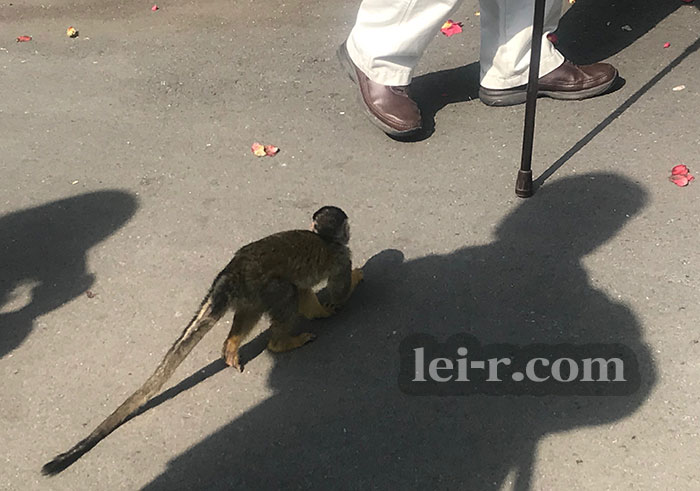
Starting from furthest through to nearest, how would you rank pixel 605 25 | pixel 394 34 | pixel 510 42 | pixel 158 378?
pixel 605 25, pixel 510 42, pixel 394 34, pixel 158 378

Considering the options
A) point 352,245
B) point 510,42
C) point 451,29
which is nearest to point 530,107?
point 510,42

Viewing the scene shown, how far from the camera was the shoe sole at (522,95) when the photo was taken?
5.01m

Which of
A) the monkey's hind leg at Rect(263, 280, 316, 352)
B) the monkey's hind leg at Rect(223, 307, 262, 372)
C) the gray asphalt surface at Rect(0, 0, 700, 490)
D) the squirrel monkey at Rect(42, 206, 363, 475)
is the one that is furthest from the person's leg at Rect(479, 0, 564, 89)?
the monkey's hind leg at Rect(223, 307, 262, 372)

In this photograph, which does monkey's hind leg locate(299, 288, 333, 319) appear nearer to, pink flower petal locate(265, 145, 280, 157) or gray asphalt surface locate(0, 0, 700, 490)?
gray asphalt surface locate(0, 0, 700, 490)

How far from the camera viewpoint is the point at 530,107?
13.4ft

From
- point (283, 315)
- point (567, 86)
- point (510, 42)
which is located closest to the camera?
point (283, 315)

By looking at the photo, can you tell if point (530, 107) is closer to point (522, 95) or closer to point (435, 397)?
point (522, 95)

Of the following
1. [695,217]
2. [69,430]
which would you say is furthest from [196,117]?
[695,217]

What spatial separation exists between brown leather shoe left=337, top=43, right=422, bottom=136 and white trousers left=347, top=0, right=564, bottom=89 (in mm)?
58

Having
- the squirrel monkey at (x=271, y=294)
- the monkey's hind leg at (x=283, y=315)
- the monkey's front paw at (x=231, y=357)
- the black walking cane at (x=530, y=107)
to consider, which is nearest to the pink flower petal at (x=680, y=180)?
the black walking cane at (x=530, y=107)

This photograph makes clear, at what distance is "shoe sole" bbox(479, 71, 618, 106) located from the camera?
16.4ft

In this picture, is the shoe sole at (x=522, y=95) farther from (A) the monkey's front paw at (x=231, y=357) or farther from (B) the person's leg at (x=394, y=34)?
(A) the monkey's front paw at (x=231, y=357)

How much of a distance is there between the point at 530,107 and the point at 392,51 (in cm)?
108

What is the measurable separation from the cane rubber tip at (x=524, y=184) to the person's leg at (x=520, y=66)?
97 centimetres
